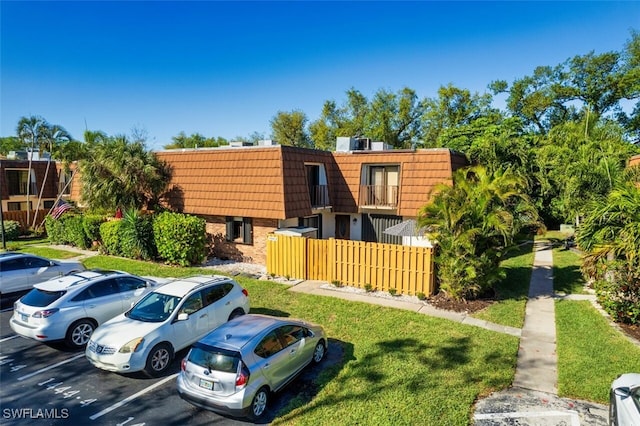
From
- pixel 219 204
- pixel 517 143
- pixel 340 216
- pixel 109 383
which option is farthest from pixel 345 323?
pixel 517 143

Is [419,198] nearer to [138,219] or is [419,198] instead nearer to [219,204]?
[219,204]

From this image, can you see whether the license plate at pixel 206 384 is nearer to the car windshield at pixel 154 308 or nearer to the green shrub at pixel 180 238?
the car windshield at pixel 154 308

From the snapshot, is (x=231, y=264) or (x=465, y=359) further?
(x=231, y=264)

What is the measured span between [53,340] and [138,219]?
958 cm

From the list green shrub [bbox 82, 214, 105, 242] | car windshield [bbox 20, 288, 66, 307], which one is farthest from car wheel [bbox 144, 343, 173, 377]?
green shrub [bbox 82, 214, 105, 242]

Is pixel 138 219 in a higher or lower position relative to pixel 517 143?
lower

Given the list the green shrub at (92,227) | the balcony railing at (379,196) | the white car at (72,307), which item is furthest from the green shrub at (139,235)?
the balcony railing at (379,196)

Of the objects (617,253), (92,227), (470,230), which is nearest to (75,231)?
(92,227)

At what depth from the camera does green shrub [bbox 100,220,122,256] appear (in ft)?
62.9

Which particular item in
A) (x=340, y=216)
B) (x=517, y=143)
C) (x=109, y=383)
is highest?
(x=517, y=143)

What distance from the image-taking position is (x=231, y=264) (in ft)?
58.7

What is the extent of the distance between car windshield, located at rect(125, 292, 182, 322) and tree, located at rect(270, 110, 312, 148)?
48.6m

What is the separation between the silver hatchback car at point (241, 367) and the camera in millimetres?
6488

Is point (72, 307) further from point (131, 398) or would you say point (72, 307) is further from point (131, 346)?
point (131, 398)
